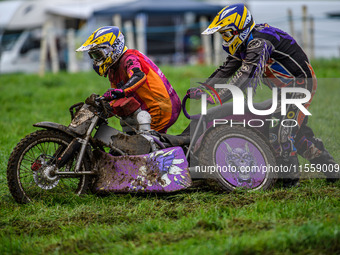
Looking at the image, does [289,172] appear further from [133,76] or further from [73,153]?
[73,153]

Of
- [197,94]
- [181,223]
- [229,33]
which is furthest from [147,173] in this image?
[229,33]

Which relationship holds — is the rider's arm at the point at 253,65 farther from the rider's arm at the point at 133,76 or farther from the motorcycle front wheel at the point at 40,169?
the motorcycle front wheel at the point at 40,169

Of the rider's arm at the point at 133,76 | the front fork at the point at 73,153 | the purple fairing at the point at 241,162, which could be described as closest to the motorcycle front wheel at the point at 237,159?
the purple fairing at the point at 241,162

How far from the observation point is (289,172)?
19.0 ft

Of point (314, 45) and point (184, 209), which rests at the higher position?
A: point (314, 45)

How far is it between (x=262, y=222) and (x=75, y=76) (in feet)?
47.5

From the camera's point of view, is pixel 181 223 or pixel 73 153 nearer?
pixel 181 223

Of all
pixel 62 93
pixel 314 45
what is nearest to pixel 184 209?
pixel 62 93

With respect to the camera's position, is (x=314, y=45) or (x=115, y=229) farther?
(x=314, y=45)

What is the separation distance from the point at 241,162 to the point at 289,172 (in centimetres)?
63

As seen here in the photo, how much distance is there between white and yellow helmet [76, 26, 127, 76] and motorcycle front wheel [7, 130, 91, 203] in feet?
3.35

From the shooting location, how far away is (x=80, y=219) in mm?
4844

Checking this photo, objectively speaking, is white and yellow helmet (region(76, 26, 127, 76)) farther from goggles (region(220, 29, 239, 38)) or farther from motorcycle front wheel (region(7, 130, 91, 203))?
goggles (region(220, 29, 239, 38))

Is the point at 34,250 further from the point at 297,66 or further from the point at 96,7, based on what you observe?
the point at 96,7
